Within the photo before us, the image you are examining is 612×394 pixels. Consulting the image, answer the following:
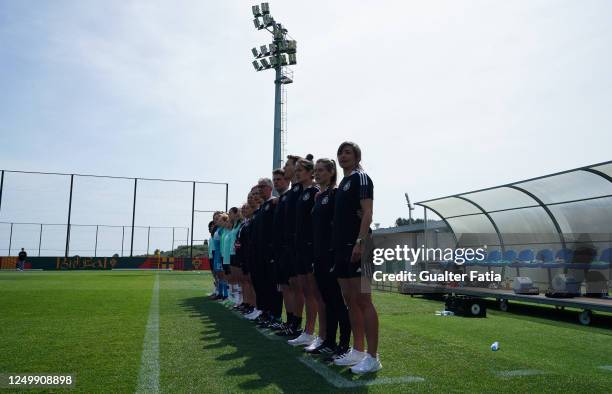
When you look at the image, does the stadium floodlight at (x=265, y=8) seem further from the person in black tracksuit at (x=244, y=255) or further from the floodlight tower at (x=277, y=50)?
the person in black tracksuit at (x=244, y=255)

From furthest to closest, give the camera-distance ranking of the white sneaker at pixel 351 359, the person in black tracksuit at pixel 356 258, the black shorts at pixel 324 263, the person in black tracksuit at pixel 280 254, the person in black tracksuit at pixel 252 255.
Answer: the person in black tracksuit at pixel 252 255
the person in black tracksuit at pixel 280 254
the black shorts at pixel 324 263
the white sneaker at pixel 351 359
the person in black tracksuit at pixel 356 258

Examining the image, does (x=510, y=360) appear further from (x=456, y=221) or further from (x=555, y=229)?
(x=456, y=221)

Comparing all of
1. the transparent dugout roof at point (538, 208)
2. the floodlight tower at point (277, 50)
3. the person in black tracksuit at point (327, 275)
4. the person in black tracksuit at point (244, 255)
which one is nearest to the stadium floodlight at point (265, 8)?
the floodlight tower at point (277, 50)

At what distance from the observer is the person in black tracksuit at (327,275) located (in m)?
4.33

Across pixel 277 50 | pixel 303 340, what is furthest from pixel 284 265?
pixel 277 50

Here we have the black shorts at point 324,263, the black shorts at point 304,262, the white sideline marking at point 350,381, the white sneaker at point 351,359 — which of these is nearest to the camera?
the white sideline marking at point 350,381

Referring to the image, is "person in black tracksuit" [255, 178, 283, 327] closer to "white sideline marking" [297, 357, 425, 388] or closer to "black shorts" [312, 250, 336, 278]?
"black shorts" [312, 250, 336, 278]

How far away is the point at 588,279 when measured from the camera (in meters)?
9.08

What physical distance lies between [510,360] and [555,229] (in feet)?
24.5

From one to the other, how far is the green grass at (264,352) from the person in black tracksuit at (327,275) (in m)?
0.39

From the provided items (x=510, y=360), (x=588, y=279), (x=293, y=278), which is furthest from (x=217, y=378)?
(x=588, y=279)

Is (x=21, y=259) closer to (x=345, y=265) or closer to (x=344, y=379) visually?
(x=345, y=265)

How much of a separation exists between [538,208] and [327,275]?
8.55 meters

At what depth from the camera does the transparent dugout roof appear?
9.16 metres
